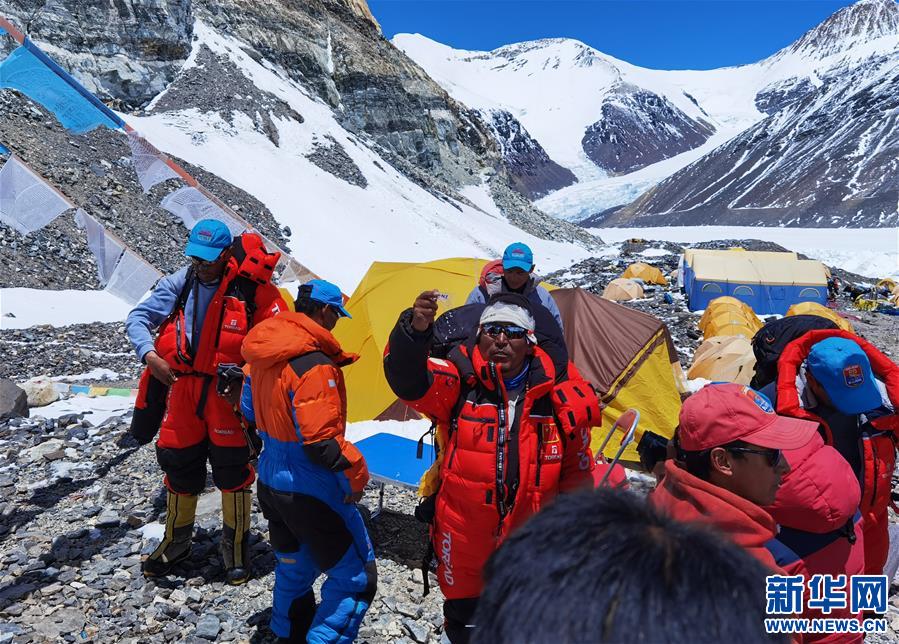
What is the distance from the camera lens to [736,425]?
1.70 m

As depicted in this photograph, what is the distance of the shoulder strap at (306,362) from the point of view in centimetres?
254

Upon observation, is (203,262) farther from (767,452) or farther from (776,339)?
(776,339)

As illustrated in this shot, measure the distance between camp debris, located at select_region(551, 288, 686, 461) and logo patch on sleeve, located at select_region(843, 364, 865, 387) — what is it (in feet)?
13.9

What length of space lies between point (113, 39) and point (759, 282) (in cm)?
3256

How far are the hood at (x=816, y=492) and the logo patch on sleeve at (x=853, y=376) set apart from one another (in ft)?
1.71

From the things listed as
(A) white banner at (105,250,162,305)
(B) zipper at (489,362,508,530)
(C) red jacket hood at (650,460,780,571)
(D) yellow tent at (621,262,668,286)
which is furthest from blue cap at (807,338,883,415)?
(D) yellow tent at (621,262,668,286)

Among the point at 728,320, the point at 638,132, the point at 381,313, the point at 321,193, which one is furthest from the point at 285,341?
the point at 638,132

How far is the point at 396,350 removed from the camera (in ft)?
7.17

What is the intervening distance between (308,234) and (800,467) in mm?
24587

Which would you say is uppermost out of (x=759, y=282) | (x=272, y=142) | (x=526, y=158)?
(x=526, y=158)

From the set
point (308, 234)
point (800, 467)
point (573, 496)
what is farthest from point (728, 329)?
point (308, 234)

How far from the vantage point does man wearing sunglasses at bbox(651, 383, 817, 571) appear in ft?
5.45

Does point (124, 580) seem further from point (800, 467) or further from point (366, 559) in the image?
point (800, 467)

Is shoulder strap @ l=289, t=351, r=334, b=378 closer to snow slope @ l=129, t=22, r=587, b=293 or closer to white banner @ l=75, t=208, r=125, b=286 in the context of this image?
white banner @ l=75, t=208, r=125, b=286
